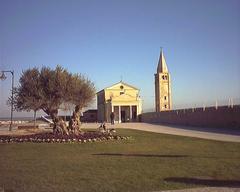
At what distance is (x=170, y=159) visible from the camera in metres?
12.1

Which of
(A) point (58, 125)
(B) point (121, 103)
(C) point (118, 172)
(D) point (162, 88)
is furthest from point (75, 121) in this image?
(D) point (162, 88)

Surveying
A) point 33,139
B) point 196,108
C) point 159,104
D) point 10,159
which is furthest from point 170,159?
point 159,104

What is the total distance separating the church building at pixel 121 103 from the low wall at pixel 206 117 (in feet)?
44.6

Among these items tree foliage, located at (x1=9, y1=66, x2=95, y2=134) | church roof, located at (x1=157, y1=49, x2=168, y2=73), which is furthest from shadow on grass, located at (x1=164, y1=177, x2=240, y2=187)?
church roof, located at (x1=157, y1=49, x2=168, y2=73)

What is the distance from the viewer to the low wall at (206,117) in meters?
30.6

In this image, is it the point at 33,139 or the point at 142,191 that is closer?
the point at 142,191

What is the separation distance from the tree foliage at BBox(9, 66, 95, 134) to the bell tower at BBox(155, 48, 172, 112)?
5039 centimetres

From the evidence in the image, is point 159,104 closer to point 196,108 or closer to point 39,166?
point 196,108

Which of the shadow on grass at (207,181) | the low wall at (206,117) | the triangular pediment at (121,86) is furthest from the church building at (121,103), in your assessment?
the shadow on grass at (207,181)

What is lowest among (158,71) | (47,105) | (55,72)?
(47,105)

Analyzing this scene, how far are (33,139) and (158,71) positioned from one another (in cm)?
5709

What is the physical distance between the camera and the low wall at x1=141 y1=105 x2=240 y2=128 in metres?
30.6

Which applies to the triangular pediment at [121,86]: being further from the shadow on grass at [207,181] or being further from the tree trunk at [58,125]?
the shadow on grass at [207,181]

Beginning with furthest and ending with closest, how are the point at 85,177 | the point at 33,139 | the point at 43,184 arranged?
the point at 33,139 < the point at 85,177 < the point at 43,184
